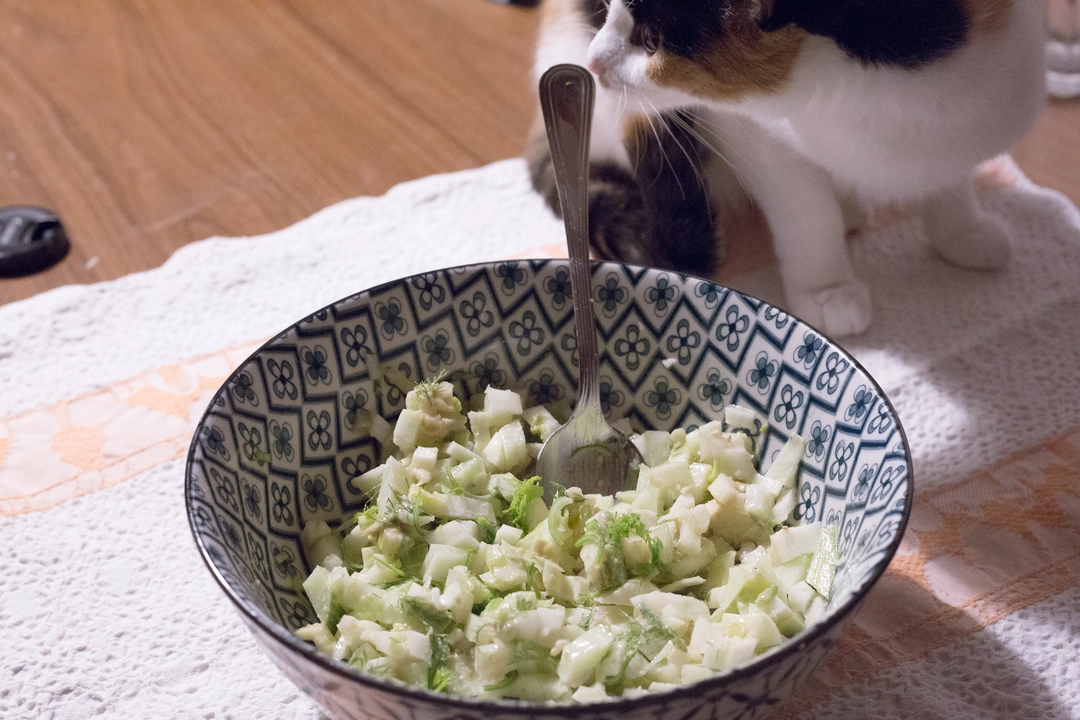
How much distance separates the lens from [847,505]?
65cm

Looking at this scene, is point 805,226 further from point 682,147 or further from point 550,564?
point 550,564

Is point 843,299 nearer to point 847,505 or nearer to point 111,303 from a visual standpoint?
point 847,505

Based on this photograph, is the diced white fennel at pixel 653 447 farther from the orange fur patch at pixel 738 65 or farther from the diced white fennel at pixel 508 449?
the orange fur patch at pixel 738 65

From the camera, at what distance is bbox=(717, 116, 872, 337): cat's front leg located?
1.03m

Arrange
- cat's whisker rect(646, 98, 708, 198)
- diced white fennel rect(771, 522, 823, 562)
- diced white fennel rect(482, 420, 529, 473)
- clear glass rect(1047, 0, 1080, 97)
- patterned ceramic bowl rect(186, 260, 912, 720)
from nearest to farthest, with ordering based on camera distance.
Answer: patterned ceramic bowl rect(186, 260, 912, 720), diced white fennel rect(771, 522, 823, 562), diced white fennel rect(482, 420, 529, 473), cat's whisker rect(646, 98, 708, 198), clear glass rect(1047, 0, 1080, 97)

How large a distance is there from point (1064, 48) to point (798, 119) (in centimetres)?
75

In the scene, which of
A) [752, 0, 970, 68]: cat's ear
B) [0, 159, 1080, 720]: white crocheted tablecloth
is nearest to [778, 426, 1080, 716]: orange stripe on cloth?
[0, 159, 1080, 720]: white crocheted tablecloth

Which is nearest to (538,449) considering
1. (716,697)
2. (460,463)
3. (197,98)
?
(460,463)

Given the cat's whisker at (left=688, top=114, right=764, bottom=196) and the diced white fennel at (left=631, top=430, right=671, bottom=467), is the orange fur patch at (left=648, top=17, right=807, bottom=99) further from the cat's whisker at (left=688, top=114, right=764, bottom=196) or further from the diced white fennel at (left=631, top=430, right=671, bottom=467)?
the diced white fennel at (left=631, top=430, right=671, bottom=467)

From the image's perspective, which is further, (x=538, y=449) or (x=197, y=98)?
(x=197, y=98)

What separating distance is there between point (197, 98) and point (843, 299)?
1067 mm

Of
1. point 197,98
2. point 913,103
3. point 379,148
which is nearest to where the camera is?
point 913,103

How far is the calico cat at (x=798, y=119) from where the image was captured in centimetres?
84

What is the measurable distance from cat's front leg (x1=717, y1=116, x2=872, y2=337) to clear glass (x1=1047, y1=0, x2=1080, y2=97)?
0.58 meters
